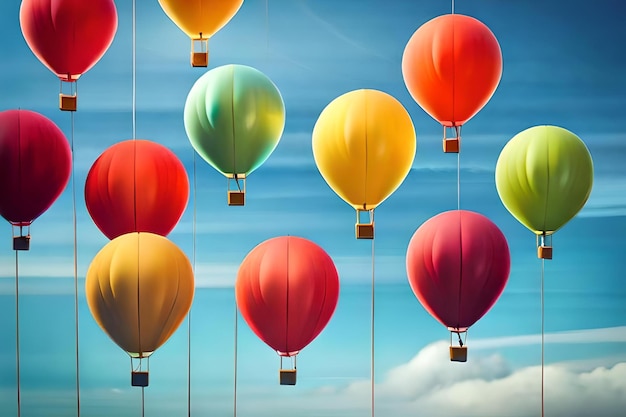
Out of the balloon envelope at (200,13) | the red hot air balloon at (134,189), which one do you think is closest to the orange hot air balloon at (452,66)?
the balloon envelope at (200,13)

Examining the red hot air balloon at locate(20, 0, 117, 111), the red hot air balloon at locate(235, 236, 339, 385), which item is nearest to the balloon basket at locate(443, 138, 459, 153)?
the red hot air balloon at locate(235, 236, 339, 385)

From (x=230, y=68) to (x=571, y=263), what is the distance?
2.23 meters

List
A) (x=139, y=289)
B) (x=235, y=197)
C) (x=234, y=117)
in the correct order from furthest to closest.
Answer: (x=235, y=197) < (x=234, y=117) < (x=139, y=289)

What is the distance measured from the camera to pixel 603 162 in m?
4.50

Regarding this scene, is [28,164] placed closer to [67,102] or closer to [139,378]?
[67,102]

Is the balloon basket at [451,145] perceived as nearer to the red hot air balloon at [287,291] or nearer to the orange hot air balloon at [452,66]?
the orange hot air balloon at [452,66]

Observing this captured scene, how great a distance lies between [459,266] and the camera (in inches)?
114

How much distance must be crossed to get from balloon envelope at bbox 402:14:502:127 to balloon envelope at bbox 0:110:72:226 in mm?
1143

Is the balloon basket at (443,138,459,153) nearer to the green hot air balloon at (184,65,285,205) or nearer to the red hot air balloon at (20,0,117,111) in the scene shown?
the green hot air balloon at (184,65,285,205)

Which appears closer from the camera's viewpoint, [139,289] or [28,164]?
[139,289]

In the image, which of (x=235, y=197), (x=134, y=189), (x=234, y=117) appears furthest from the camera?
(x=235, y=197)

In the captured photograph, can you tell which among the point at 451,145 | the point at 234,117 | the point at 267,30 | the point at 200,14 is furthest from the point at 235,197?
the point at 267,30

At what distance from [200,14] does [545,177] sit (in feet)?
3.87

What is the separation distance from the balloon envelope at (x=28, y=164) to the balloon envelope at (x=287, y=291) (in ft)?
2.27
